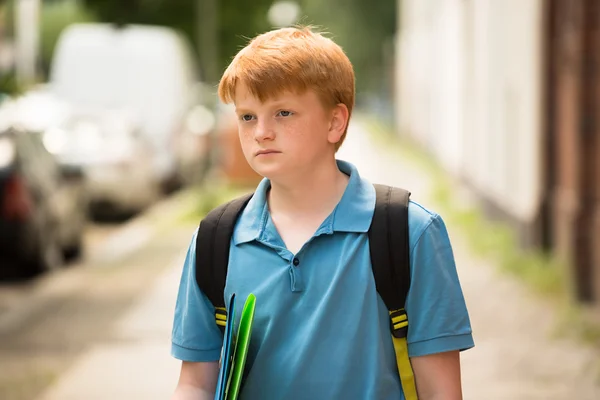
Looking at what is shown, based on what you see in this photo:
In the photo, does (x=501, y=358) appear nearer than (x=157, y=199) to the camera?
Yes

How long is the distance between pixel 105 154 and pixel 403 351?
558 inches

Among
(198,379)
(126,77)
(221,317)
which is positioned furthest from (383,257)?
(126,77)

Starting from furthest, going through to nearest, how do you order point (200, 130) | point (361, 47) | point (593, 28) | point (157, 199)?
point (361, 47) → point (200, 130) → point (157, 199) → point (593, 28)

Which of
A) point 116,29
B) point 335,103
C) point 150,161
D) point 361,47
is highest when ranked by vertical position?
point 335,103

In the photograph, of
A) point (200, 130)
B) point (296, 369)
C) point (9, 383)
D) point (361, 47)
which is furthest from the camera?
point (361, 47)

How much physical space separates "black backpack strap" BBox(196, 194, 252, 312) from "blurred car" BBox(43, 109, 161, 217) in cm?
1372

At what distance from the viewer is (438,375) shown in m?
2.53

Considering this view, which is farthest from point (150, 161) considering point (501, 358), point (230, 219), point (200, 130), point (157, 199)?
point (230, 219)

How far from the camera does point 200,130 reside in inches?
947

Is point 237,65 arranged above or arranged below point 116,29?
above

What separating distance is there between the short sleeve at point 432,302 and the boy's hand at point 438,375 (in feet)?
0.10

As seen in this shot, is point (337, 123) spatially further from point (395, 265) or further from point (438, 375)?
point (438, 375)

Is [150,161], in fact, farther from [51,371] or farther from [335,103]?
[335,103]

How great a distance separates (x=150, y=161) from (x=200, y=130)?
6523 millimetres
